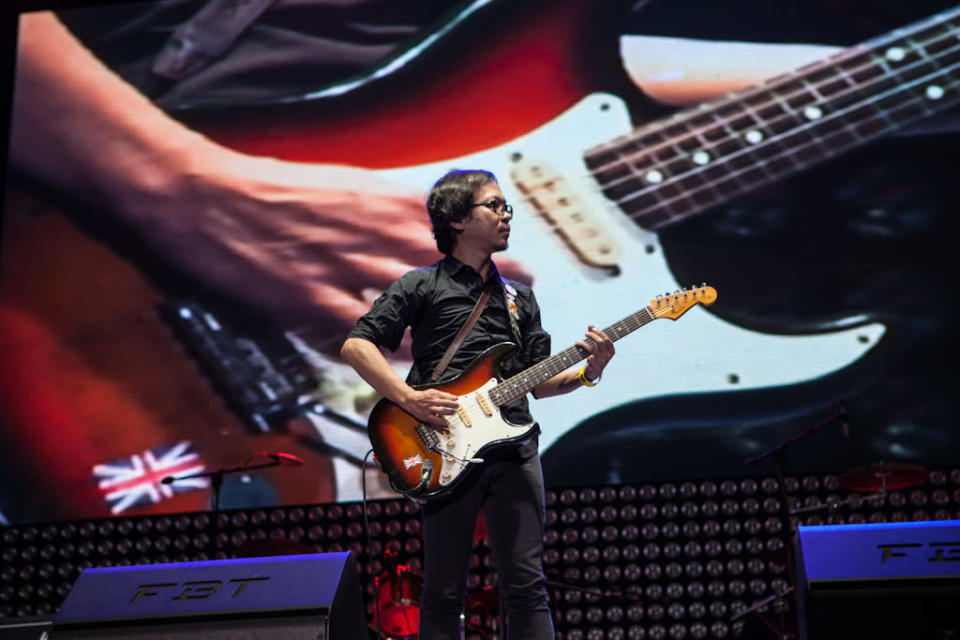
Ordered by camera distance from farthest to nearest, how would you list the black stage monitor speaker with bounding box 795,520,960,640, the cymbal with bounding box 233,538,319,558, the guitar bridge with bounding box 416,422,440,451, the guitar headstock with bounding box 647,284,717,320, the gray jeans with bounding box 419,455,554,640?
the cymbal with bounding box 233,538,319,558 → the guitar headstock with bounding box 647,284,717,320 → the guitar bridge with bounding box 416,422,440,451 → the gray jeans with bounding box 419,455,554,640 → the black stage monitor speaker with bounding box 795,520,960,640

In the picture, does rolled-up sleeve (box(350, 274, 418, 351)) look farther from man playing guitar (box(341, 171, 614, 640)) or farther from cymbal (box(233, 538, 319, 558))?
cymbal (box(233, 538, 319, 558))

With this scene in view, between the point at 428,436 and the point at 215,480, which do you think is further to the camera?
the point at 215,480

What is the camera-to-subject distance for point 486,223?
3.36 m

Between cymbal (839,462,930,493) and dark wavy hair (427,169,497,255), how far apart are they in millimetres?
2381

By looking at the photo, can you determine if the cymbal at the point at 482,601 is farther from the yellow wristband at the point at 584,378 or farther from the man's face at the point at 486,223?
the man's face at the point at 486,223

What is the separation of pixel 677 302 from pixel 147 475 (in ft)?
11.1

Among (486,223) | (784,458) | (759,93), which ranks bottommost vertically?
(784,458)

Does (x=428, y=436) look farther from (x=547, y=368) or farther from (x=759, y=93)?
(x=759, y=93)

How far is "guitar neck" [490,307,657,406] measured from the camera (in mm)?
3189

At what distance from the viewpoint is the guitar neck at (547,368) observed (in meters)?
3.19

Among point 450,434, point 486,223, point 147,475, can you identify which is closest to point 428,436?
point 450,434

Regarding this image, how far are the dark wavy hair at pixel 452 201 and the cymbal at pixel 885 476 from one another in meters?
2.38

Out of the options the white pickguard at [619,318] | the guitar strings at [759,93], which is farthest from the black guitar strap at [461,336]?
the guitar strings at [759,93]

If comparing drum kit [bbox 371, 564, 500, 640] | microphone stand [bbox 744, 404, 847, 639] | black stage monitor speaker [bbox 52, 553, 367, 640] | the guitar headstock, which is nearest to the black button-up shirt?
the guitar headstock
